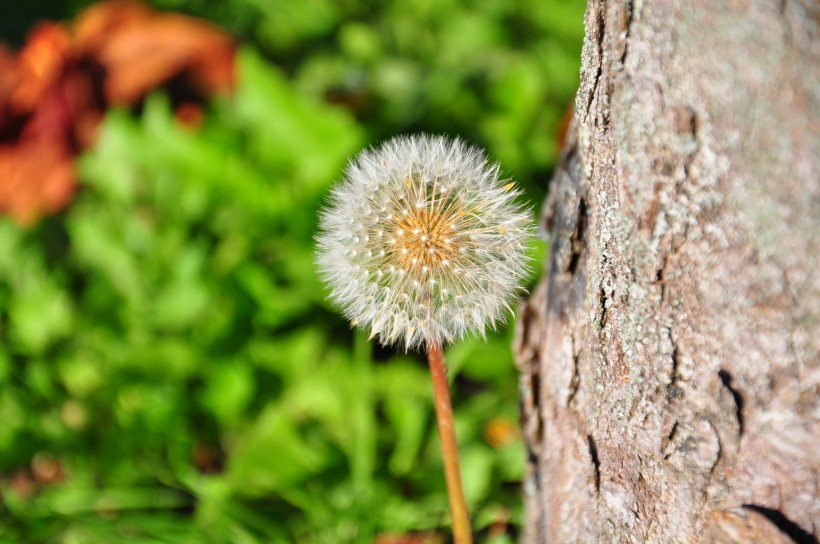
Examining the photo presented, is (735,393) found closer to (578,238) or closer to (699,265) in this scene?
(699,265)

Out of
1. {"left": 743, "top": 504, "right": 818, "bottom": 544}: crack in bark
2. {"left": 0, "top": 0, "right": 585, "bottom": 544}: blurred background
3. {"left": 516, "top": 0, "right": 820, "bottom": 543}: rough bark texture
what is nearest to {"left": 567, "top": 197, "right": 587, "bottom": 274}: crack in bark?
{"left": 516, "top": 0, "right": 820, "bottom": 543}: rough bark texture

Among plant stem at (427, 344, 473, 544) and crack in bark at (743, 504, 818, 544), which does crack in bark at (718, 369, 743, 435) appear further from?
plant stem at (427, 344, 473, 544)

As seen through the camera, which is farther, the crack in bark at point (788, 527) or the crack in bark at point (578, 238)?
the crack in bark at point (578, 238)

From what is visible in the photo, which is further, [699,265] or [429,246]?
[429,246]

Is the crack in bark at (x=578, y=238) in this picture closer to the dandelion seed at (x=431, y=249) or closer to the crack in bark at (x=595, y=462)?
Result: the dandelion seed at (x=431, y=249)

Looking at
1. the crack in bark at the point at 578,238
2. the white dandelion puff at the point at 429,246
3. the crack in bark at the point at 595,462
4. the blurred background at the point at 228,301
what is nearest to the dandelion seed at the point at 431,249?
the white dandelion puff at the point at 429,246

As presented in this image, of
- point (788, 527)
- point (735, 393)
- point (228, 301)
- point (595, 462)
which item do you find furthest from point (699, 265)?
point (228, 301)
